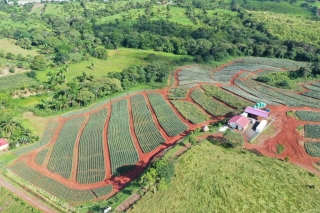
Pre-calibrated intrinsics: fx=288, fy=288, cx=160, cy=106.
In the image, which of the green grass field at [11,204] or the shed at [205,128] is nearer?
the green grass field at [11,204]

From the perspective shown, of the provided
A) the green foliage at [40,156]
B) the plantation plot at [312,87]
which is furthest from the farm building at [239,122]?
the green foliage at [40,156]

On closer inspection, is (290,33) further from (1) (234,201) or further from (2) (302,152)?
(1) (234,201)

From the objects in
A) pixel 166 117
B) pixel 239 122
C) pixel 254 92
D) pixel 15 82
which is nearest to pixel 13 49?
pixel 15 82

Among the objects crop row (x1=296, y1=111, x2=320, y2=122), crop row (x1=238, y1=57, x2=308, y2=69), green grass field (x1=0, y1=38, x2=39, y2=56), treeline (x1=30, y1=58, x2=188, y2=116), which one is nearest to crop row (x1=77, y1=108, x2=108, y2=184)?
treeline (x1=30, y1=58, x2=188, y2=116)

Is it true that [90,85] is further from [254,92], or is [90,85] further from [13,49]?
[13,49]

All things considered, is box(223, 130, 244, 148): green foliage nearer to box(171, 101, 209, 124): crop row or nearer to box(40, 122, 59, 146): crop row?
box(171, 101, 209, 124): crop row

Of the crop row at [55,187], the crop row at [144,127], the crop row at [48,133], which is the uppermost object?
the crop row at [144,127]

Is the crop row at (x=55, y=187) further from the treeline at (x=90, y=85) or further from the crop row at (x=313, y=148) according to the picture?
the crop row at (x=313, y=148)
